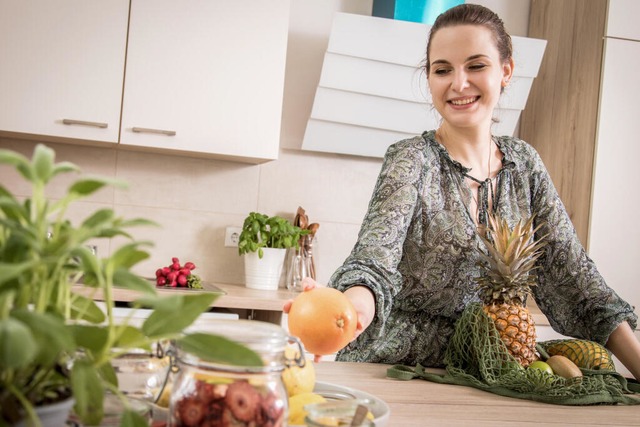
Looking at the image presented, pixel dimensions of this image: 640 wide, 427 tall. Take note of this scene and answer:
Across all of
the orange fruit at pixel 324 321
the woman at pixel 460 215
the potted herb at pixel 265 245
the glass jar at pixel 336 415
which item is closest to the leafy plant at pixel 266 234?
the potted herb at pixel 265 245

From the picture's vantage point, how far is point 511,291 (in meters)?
1.26

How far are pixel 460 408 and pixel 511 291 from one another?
325mm

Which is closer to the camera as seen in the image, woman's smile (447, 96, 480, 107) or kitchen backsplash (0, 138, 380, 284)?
woman's smile (447, 96, 480, 107)

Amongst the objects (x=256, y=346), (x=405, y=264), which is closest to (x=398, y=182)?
(x=405, y=264)

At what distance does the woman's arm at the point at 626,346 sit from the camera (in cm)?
140

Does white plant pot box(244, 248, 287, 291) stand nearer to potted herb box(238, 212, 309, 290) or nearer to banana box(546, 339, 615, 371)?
potted herb box(238, 212, 309, 290)

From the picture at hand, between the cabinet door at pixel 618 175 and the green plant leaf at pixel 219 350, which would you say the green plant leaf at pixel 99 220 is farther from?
the cabinet door at pixel 618 175

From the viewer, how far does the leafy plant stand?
2795 mm

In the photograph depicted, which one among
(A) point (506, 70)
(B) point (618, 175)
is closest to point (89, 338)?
(A) point (506, 70)

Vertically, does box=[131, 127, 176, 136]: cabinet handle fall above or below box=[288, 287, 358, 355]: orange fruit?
above

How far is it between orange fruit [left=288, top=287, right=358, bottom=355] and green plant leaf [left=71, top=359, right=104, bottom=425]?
471mm

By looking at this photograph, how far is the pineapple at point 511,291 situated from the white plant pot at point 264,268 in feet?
5.12

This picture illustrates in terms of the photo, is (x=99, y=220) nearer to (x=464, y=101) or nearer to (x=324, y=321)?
(x=324, y=321)

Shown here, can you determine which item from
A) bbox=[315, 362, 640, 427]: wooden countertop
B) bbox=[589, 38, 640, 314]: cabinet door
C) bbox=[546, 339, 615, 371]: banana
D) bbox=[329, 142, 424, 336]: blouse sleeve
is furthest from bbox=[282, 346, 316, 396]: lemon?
bbox=[589, 38, 640, 314]: cabinet door
